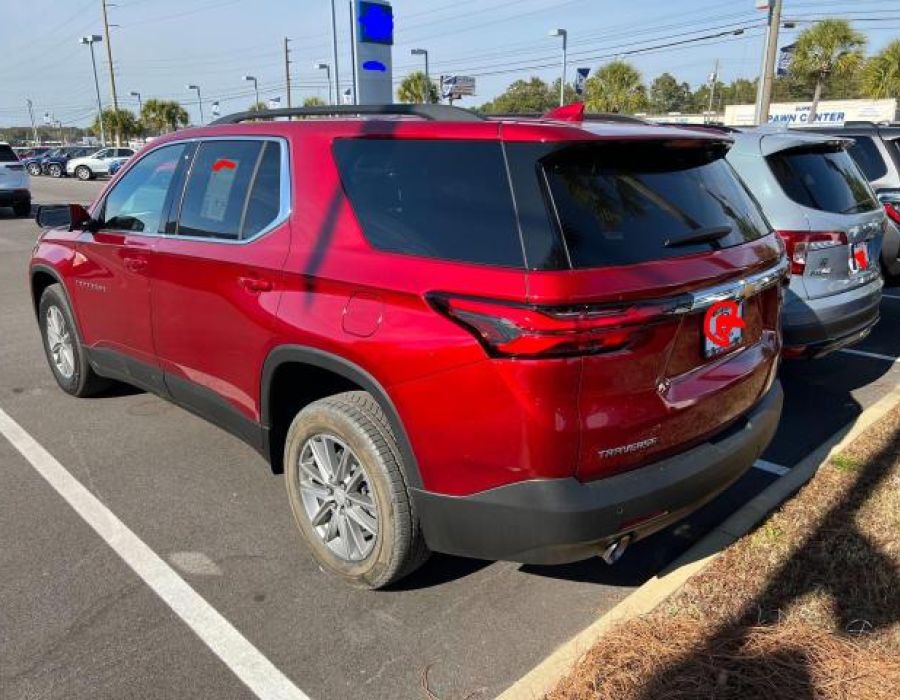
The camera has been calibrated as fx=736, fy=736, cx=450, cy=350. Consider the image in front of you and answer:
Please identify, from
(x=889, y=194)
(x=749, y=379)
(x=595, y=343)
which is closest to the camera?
(x=595, y=343)

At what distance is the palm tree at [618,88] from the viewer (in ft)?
152

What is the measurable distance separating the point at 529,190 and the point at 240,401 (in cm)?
180

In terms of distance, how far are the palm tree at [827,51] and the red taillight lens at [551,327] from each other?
3564 cm

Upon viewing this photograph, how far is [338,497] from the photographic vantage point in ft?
9.85

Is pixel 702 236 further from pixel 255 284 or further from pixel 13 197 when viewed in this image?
pixel 13 197

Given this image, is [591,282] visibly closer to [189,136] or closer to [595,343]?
[595,343]

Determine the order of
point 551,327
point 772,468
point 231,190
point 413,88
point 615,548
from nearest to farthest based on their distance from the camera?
point 551,327
point 615,548
point 231,190
point 772,468
point 413,88

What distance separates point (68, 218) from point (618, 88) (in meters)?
46.7

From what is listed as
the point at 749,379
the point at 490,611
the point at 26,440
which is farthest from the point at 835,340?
the point at 26,440

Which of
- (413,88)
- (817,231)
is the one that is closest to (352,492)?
(817,231)

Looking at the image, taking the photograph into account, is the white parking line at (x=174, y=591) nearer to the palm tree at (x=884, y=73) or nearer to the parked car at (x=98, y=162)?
the parked car at (x=98, y=162)

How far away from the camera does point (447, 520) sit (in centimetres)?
253

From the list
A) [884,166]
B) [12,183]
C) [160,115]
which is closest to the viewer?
[884,166]

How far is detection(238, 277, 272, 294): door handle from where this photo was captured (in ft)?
10.2
